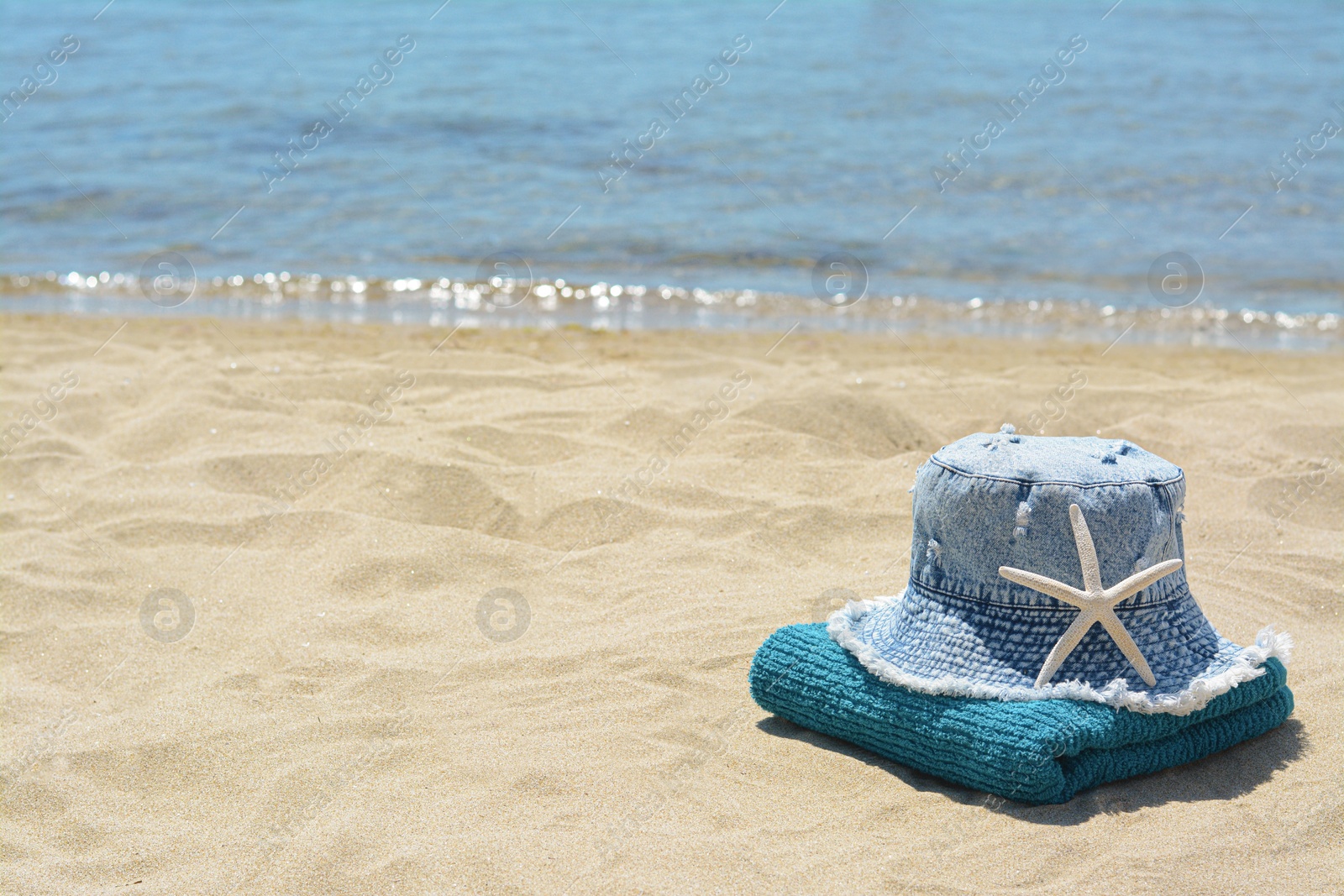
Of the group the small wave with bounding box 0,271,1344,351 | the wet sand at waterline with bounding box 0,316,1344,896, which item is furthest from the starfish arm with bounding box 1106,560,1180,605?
the small wave with bounding box 0,271,1344,351

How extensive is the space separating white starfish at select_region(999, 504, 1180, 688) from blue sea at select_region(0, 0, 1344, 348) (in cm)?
513

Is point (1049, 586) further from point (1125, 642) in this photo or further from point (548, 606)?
point (548, 606)

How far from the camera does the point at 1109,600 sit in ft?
10.5

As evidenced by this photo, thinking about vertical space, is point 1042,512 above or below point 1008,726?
above

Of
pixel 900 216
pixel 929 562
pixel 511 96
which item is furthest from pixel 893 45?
pixel 929 562

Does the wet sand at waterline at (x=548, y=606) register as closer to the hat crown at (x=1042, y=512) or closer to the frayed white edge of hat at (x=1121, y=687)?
the frayed white edge of hat at (x=1121, y=687)

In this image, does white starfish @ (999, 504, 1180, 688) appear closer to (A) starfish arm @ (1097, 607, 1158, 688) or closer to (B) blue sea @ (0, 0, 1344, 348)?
(A) starfish arm @ (1097, 607, 1158, 688)

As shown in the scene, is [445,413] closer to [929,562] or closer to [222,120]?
[929,562]

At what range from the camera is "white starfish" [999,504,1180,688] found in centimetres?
320

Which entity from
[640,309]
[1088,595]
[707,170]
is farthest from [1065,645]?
[707,170]

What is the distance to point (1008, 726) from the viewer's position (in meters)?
3.14

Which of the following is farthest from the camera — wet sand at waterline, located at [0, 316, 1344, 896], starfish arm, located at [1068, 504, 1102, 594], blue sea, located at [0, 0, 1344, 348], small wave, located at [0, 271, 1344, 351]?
blue sea, located at [0, 0, 1344, 348]

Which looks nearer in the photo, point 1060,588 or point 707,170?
point 1060,588

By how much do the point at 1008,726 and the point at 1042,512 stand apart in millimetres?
566
